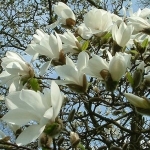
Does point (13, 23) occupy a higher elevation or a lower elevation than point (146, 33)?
higher

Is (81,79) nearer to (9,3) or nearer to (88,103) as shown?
(88,103)

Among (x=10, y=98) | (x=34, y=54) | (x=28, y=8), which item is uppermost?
(x=28, y=8)

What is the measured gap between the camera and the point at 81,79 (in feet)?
3.83

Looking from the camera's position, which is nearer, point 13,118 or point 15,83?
point 13,118

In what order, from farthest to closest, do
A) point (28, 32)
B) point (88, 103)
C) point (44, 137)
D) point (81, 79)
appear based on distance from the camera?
point (28, 32) < point (88, 103) < point (81, 79) < point (44, 137)

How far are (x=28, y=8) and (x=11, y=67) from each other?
4.69m

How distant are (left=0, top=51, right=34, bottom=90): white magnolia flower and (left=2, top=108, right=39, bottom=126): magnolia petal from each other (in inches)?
10.7

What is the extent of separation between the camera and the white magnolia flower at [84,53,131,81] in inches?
43.4

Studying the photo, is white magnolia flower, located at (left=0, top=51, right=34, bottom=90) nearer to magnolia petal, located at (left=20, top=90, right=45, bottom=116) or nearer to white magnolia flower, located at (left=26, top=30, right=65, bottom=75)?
white magnolia flower, located at (left=26, top=30, right=65, bottom=75)

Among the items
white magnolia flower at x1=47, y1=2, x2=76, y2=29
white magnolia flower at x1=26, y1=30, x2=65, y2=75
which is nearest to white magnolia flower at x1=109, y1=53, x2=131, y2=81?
white magnolia flower at x1=26, y1=30, x2=65, y2=75

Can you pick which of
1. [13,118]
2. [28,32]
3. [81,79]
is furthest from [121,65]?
[28,32]

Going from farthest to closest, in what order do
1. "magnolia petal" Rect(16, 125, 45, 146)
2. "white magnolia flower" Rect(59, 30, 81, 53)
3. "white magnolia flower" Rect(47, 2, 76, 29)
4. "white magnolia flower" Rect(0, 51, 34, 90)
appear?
"white magnolia flower" Rect(47, 2, 76, 29) < "white magnolia flower" Rect(59, 30, 81, 53) < "white magnolia flower" Rect(0, 51, 34, 90) < "magnolia petal" Rect(16, 125, 45, 146)

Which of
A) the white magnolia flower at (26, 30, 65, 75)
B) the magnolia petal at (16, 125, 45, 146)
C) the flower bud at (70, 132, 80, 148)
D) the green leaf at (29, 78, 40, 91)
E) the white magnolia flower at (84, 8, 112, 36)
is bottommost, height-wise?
the flower bud at (70, 132, 80, 148)

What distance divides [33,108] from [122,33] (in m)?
0.49
